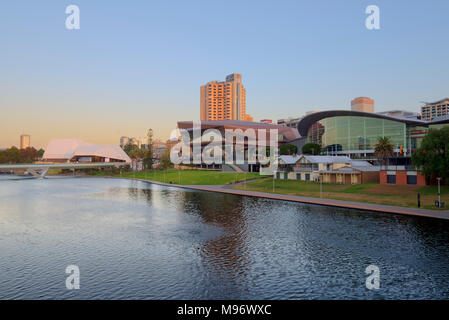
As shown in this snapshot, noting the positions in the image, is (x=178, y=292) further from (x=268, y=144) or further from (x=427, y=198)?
(x=268, y=144)

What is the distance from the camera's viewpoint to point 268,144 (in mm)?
151250

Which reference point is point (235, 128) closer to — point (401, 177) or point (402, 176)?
point (401, 177)

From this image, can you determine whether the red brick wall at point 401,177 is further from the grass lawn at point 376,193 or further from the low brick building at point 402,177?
the grass lawn at point 376,193

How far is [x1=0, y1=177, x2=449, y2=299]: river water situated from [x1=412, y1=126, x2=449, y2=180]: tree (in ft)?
48.7

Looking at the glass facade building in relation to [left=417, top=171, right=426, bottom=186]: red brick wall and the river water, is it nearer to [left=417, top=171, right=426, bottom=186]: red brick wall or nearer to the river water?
[left=417, top=171, right=426, bottom=186]: red brick wall

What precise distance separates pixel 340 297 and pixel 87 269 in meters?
13.7

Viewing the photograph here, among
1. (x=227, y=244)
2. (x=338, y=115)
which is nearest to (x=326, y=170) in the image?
(x=338, y=115)

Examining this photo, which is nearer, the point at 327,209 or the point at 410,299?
the point at 410,299

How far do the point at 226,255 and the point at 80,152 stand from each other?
175062 mm

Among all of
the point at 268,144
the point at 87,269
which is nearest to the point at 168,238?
the point at 87,269

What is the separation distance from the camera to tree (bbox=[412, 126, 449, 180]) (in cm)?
Answer: 3997

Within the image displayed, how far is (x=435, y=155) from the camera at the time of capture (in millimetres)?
41406

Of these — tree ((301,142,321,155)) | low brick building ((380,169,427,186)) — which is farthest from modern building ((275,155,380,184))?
tree ((301,142,321,155))
